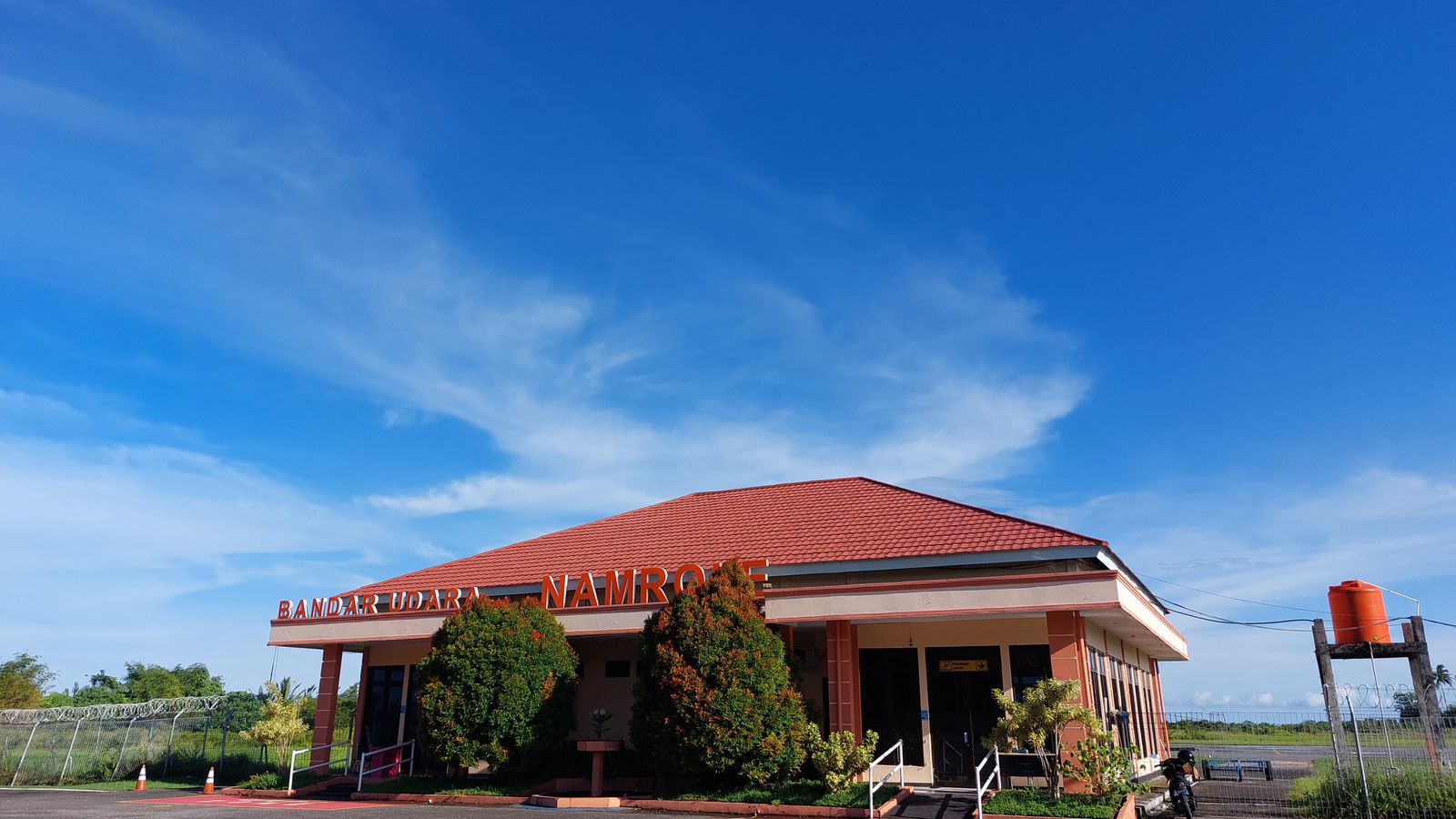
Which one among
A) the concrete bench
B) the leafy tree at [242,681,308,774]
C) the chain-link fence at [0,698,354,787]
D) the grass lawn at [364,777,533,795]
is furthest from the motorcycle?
the chain-link fence at [0,698,354,787]

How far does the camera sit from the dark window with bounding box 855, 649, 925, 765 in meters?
19.3

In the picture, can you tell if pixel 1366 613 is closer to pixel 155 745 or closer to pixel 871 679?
pixel 871 679

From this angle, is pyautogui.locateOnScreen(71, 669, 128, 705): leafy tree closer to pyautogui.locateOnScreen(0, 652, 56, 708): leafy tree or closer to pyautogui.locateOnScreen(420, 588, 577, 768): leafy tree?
pyautogui.locateOnScreen(0, 652, 56, 708): leafy tree

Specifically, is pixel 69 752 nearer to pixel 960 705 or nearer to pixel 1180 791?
pixel 960 705

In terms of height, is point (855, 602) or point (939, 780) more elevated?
point (855, 602)

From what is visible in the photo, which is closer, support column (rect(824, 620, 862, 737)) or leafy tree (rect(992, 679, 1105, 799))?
leafy tree (rect(992, 679, 1105, 799))

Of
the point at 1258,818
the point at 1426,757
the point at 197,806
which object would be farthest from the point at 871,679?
the point at 197,806

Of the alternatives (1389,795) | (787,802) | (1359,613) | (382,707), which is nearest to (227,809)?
(382,707)

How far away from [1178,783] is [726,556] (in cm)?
1079

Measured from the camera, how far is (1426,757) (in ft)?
50.5

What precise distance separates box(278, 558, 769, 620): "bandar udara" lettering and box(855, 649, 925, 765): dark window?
3.01m

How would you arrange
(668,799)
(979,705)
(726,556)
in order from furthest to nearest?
→ (726,556) < (979,705) < (668,799)

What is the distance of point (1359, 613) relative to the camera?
24.8 meters

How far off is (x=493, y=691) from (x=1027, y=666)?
11.0 metres
